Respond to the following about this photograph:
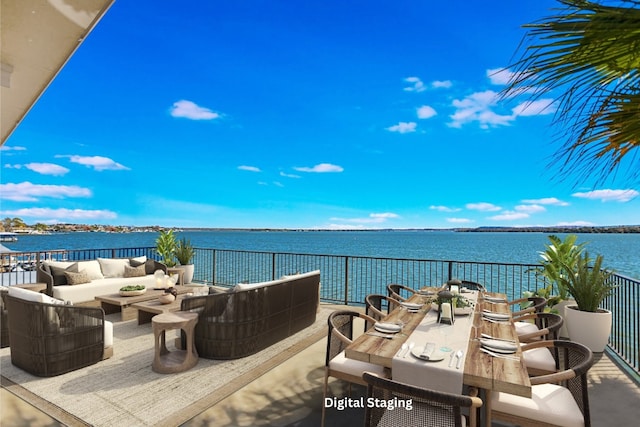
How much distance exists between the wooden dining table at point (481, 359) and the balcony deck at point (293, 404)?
2.48ft

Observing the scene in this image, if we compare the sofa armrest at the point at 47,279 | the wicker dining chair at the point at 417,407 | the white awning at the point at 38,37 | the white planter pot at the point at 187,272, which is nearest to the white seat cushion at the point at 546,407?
the wicker dining chair at the point at 417,407

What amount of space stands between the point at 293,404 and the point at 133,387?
59.9 inches

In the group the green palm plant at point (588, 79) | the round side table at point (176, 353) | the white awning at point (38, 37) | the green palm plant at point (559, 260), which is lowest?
the round side table at point (176, 353)

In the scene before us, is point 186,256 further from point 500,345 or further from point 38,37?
point 500,345

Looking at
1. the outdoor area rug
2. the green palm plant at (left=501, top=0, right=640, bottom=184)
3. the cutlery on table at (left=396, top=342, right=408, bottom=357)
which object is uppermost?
the green palm plant at (left=501, top=0, right=640, bottom=184)

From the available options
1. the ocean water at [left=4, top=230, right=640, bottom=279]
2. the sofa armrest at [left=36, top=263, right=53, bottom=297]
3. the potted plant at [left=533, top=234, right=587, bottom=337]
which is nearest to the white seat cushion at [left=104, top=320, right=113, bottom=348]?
the sofa armrest at [left=36, top=263, right=53, bottom=297]

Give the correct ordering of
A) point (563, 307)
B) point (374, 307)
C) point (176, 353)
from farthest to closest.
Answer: point (563, 307)
point (176, 353)
point (374, 307)

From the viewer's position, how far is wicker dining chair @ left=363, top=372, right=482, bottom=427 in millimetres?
1413

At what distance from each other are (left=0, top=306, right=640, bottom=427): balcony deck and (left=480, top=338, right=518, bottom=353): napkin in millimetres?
1143

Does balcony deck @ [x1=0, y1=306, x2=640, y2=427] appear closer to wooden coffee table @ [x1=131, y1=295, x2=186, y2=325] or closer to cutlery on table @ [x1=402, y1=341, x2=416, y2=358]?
cutlery on table @ [x1=402, y1=341, x2=416, y2=358]

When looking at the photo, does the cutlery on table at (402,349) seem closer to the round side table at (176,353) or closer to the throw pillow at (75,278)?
the round side table at (176,353)

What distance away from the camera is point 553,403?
189cm

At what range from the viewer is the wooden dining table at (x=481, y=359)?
1.69 metres

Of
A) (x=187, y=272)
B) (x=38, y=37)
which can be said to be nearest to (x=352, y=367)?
(x=38, y=37)
